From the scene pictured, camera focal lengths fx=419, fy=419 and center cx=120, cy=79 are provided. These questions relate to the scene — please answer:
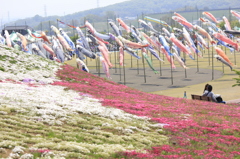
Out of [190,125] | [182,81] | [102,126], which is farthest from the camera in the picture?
[182,81]

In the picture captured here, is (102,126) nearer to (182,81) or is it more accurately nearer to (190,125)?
(190,125)

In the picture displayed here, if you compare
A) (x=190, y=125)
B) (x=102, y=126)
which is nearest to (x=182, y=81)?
(x=190, y=125)

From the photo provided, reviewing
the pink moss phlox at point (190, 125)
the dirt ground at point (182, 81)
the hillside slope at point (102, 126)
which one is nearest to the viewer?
the hillside slope at point (102, 126)

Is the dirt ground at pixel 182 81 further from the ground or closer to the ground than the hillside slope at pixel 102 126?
closer to the ground

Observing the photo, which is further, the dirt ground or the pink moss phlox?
the dirt ground

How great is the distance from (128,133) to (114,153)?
3.32 metres

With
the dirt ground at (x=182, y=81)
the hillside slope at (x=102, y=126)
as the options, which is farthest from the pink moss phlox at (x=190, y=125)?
the dirt ground at (x=182, y=81)

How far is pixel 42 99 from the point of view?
20531 mm

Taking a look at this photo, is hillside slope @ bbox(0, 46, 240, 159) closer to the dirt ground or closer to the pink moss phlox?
the pink moss phlox

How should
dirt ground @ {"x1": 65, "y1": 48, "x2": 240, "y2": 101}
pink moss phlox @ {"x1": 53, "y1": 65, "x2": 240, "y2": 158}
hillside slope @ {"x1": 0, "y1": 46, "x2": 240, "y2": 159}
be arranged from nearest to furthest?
1. hillside slope @ {"x1": 0, "y1": 46, "x2": 240, "y2": 159}
2. pink moss phlox @ {"x1": 53, "y1": 65, "x2": 240, "y2": 158}
3. dirt ground @ {"x1": 65, "y1": 48, "x2": 240, "y2": 101}

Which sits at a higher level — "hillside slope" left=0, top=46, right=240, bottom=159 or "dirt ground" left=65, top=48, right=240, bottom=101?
"hillside slope" left=0, top=46, right=240, bottom=159

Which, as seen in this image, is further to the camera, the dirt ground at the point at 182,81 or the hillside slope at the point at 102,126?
the dirt ground at the point at 182,81

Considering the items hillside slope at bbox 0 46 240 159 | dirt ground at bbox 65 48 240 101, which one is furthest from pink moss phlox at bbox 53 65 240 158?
dirt ground at bbox 65 48 240 101

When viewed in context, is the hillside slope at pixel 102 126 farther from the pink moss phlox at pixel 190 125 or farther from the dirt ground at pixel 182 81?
Result: the dirt ground at pixel 182 81
